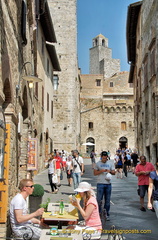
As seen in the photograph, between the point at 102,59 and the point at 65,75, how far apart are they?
5039 centimetres

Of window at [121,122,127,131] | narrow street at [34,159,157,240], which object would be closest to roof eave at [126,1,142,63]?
narrow street at [34,159,157,240]

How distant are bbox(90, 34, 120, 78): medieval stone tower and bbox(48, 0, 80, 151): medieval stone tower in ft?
146

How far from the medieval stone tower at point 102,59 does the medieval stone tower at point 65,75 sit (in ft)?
146

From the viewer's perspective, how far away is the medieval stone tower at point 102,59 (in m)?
78.9

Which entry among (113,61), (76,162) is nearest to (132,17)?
(76,162)

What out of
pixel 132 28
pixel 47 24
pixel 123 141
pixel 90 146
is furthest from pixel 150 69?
pixel 123 141

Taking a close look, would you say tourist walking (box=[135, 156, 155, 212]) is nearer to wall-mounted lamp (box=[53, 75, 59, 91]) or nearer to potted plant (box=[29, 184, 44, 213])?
potted plant (box=[29, 184, 44, 213])

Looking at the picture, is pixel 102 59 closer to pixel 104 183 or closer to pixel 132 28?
pixel 132 28

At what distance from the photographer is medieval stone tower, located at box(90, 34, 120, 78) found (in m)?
78.9

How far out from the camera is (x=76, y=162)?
11.3 meters

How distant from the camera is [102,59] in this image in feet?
268

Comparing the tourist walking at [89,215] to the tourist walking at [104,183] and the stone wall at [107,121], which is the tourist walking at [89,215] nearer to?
the tourist walking at [104,183]

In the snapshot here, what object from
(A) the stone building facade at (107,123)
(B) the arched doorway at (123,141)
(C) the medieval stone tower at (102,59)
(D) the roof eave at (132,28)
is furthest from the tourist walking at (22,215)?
(C) the medieval stone tower at (102,59)

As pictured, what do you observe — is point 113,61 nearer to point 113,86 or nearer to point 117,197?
point 113,86
